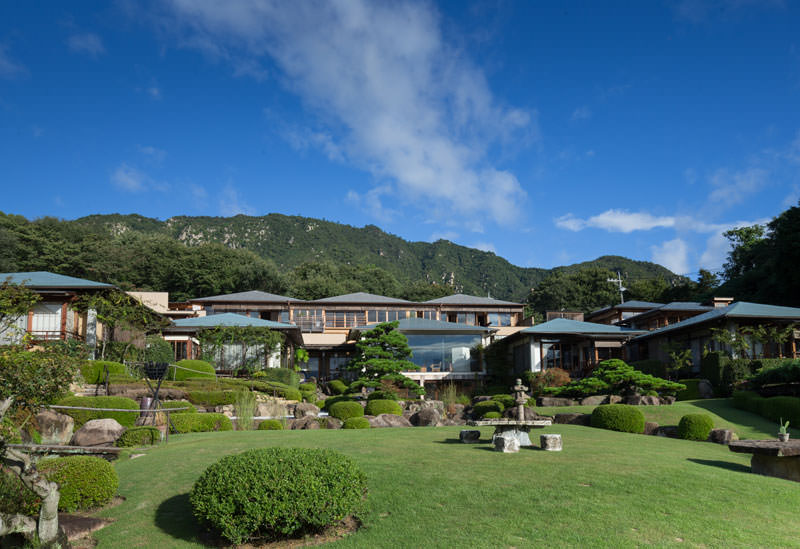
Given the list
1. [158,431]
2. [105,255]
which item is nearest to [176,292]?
[105,255]

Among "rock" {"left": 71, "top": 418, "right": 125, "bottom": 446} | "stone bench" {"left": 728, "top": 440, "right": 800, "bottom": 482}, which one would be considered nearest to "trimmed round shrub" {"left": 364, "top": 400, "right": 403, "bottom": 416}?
"rock" {"left": 71, "top": 418, "right": 125, "bottom": 446}

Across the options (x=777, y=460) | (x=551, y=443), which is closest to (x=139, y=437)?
(x=551, y=443)

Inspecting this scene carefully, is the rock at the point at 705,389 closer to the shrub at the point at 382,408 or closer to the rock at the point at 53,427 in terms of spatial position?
the shrub at the point at 382,408

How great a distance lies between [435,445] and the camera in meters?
12.1

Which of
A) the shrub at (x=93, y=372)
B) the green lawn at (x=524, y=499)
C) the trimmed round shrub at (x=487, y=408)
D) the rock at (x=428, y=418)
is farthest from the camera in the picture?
the trimmed round shrub at (x=487, y=408)

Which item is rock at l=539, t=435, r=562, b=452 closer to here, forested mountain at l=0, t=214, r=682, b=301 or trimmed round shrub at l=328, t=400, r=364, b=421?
trimmed round shrub at l=328, t=400, r=364, b=421

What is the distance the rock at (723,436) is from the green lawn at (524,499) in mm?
3656

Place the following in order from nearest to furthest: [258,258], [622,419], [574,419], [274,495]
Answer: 1. [274,495]
2. [622,419]
3. [574,419]
4. [258,258]

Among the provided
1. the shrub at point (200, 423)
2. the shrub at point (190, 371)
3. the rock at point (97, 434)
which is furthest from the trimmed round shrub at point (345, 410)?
the shrub at point (190, 371)

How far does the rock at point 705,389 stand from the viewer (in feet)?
84.3

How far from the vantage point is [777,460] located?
10.1 m

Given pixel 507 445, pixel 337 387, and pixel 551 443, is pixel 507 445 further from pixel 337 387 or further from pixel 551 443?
pixel 337 387

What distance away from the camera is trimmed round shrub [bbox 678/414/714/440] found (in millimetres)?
15953

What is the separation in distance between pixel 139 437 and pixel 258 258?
53.6m
